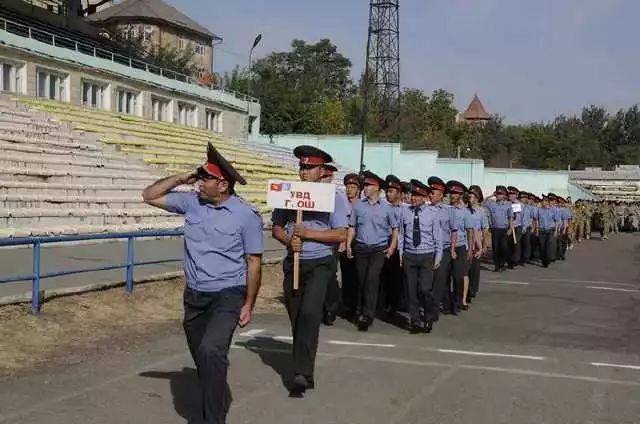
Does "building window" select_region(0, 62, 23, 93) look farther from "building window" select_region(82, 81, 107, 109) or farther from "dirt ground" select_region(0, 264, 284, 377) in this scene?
"dirt ground" select_region(0, 264, 284, 377)

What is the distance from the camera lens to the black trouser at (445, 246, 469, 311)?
39.8 feet

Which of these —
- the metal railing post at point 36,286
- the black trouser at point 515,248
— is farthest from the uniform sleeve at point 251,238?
the black trouser at point 515,248

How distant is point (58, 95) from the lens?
1164 inches

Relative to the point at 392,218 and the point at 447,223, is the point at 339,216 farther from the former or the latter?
the point at 447,223

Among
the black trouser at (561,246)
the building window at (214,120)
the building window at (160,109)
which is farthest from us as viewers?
the building window at (214,120)

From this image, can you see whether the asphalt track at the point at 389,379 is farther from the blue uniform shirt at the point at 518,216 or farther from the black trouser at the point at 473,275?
the blue uniform shirt at the point at 518,216

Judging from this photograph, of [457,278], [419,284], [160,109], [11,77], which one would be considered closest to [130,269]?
[419,284]

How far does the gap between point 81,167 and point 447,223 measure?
12.4 meters

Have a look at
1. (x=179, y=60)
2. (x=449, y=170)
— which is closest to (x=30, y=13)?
(x=179, y=60)

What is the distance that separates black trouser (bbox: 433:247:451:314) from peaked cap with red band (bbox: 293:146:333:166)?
13.0ft

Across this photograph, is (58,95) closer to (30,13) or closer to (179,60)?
(30,13)

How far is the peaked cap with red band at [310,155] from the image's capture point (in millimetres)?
7184

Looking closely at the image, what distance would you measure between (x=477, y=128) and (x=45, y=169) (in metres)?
76.7

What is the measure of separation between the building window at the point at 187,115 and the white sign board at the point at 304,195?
31.6 m
